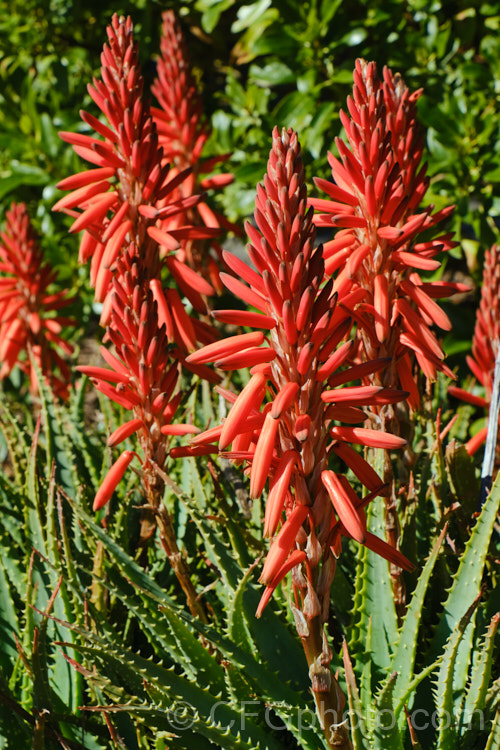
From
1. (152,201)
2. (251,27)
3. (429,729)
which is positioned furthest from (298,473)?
(251,27)

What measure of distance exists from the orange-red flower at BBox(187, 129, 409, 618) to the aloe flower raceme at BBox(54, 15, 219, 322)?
486 millimetres

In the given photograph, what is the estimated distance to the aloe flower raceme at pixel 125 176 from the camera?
4.58ft

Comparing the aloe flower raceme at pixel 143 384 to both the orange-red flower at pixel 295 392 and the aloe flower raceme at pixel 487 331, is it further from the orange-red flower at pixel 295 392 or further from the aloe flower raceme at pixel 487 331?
the aloe flower raceme at pixel 487 331

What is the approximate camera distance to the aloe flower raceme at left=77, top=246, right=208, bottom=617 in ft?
4.12

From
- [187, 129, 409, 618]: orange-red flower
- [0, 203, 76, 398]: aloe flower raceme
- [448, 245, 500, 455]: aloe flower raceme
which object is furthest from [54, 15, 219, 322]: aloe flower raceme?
[0, 203, 76, 398]: aloe flower raceme

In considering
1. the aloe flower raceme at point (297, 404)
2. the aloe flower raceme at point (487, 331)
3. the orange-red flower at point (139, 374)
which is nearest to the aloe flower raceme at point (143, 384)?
the orange-red flower at point (139, 374)

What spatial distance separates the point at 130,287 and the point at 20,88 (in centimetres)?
275

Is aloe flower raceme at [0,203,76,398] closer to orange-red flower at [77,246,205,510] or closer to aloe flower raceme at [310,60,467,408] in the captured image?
orange-red flower at [77,246,205,510]

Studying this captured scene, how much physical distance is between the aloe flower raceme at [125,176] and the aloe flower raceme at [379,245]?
35cm

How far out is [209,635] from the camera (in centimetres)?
109

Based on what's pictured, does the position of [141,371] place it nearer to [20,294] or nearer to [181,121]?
[181,121]

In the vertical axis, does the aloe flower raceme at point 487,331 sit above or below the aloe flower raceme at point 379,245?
below

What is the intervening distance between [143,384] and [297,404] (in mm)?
458

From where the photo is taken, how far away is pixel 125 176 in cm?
146
